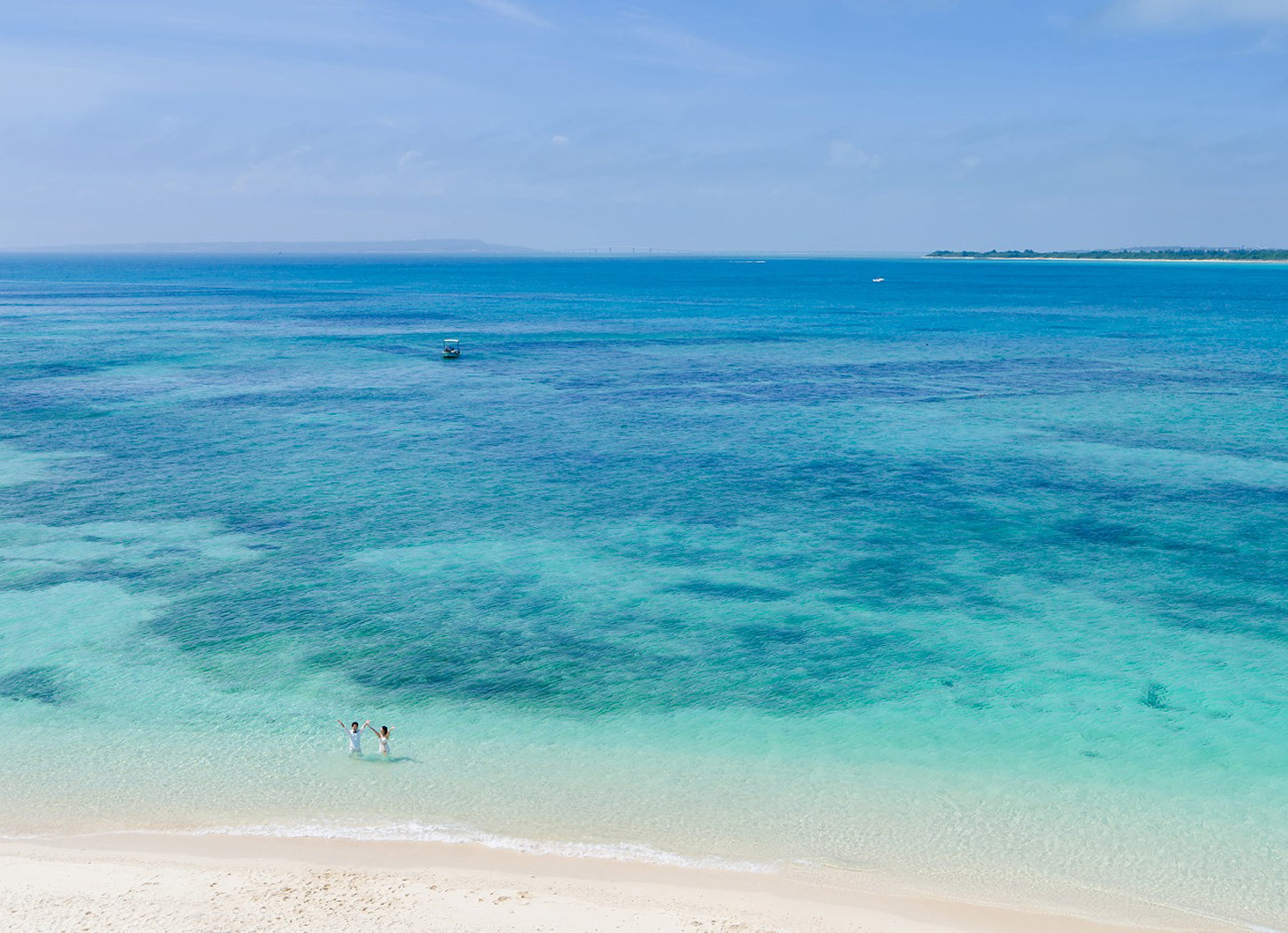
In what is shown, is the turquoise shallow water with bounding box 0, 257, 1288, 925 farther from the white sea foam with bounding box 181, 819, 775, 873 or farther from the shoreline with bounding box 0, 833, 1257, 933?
the shoreline with bounding box 0, 833, 1257, 933

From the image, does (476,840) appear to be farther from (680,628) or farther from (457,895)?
(680,628)

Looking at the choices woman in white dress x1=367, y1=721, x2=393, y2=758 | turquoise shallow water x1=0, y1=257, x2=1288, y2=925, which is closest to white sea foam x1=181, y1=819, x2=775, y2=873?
turquoise shallow water x1=0, y1=257, x2=1288, y2=925

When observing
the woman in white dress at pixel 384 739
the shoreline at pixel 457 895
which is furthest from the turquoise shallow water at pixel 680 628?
the shoreline at pixel 457 895

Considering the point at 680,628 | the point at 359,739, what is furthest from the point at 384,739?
the point at 680,628

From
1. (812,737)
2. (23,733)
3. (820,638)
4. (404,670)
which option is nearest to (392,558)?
(404,670)

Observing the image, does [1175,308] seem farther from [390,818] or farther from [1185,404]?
[390,818]
